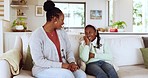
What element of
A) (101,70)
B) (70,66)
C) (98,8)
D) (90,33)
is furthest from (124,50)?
(98,8)

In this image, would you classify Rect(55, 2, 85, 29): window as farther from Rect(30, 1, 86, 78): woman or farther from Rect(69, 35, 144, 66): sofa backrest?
Rect(30, 1, 86, 78): woman

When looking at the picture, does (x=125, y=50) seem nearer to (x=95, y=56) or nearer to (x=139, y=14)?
(x=95, y=56)

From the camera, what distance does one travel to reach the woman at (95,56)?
2559 mm

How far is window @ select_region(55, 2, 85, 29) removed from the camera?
10.5 m

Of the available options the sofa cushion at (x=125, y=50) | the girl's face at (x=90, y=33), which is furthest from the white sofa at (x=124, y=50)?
the girl's face at (x=90, y=33)

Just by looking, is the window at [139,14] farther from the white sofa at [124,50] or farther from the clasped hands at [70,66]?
the clasped hands at [70,66]

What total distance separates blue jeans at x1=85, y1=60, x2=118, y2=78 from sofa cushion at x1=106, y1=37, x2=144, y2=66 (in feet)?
1.36

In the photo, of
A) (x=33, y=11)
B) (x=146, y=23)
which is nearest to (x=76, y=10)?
(x=146, y=23)

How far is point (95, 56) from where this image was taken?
9.16 ft

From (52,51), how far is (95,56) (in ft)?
2.27

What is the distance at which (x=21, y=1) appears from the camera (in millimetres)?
6465

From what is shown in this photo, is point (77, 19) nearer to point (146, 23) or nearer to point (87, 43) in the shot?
point (146, 23)

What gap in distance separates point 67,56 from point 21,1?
14.4 feet

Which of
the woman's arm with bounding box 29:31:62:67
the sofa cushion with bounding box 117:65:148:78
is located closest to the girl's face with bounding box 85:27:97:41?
the sofa cushion with bounding box 117:65:148:78
